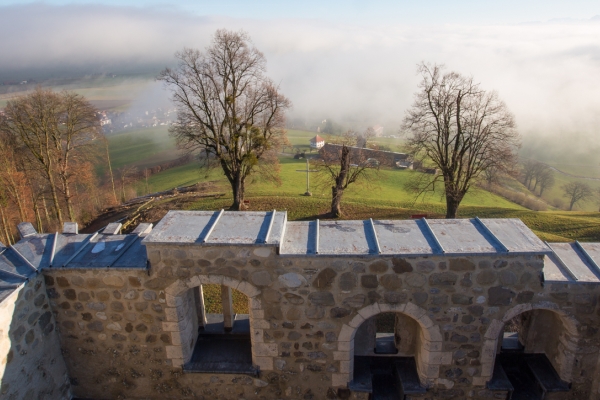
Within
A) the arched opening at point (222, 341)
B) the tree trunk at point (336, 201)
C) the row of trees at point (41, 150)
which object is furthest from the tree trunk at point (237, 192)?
the arched opening at point (222, 341)

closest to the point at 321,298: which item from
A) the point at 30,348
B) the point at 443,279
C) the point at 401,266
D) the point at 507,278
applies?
→ the point at 401,266

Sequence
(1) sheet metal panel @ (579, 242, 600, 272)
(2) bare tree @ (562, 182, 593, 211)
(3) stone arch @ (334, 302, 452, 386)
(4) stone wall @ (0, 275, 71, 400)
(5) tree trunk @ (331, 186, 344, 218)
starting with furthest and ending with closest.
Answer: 1. (2) bare tree @ (562, 182, 593, 211)
2. (5) tree trunk @ (331, 186, 344, 218)
3. (1) sheet metal panel @ (579, 242, 600, 272)
4. (3) stone arch @ (334, 302, 452, 386)
5. (4) stone wall @ (0, 275, 71, 400)

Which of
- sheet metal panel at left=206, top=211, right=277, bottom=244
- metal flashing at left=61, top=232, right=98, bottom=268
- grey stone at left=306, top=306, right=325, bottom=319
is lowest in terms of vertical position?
grey stone at left=306, top=306, right=325, bottom=319

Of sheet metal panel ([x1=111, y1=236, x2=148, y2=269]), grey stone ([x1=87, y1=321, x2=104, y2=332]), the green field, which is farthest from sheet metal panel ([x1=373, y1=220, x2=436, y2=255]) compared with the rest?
the green field

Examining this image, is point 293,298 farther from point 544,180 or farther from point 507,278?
point 544,180

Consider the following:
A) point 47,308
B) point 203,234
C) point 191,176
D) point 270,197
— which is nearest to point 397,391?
point 203,234

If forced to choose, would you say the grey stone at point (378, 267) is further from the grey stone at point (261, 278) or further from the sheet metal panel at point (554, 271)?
the sheet metal panel at point (554, 271)

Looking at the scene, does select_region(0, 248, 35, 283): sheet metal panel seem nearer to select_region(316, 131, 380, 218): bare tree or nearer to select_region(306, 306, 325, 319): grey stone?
select_region(306, 306, 325, 319): grey stone
